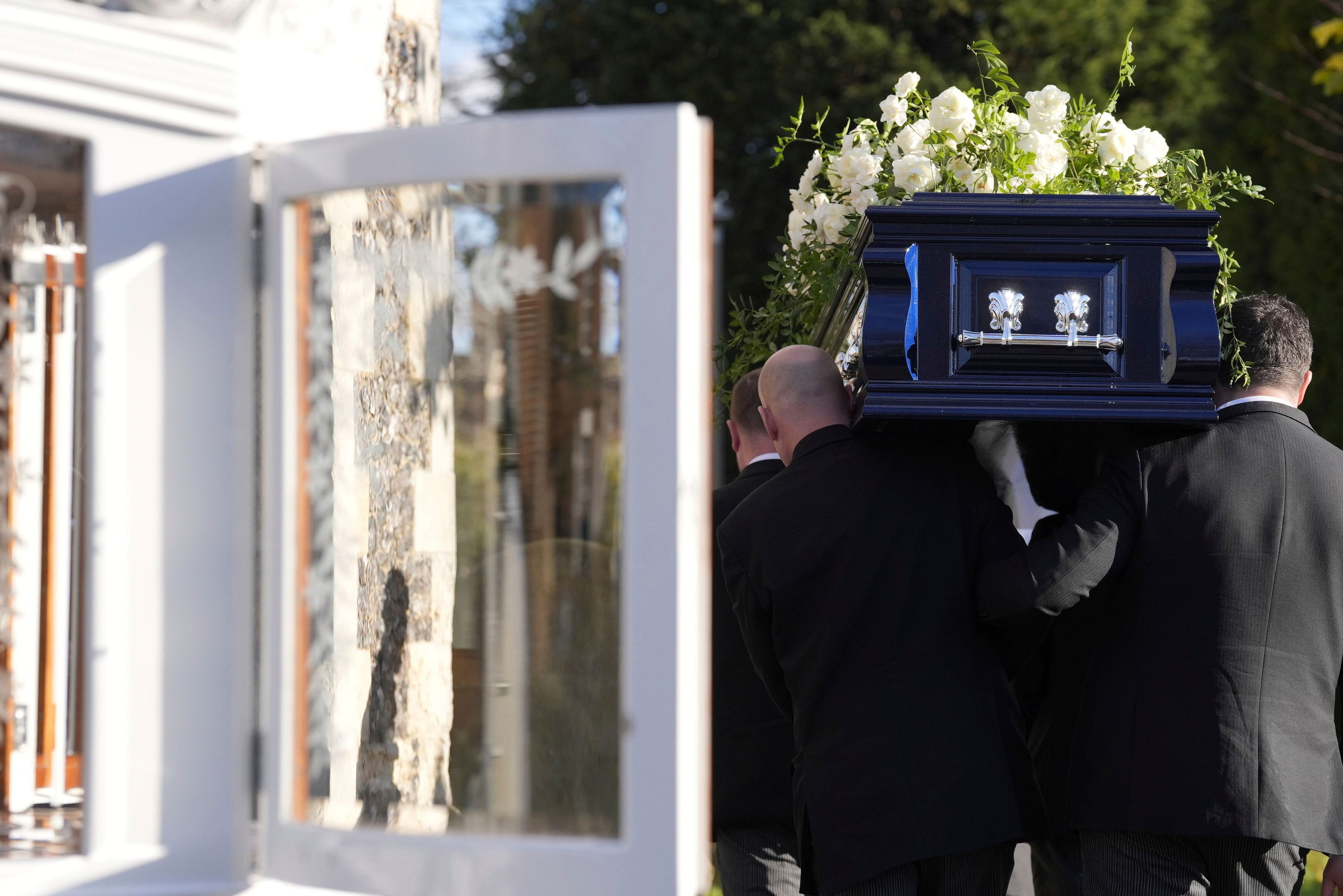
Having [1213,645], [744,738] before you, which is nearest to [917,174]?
[1213,645]

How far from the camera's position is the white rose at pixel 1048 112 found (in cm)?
276

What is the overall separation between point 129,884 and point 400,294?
3.39 ft

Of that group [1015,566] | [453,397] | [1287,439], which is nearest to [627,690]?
[453,397]

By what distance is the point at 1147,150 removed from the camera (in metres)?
2.70

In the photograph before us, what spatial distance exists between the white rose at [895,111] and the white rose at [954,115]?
0.38ft

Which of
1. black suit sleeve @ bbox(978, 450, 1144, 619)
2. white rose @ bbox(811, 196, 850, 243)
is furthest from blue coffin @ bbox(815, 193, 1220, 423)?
white rose @ bbox(811, 196, 850, 243)

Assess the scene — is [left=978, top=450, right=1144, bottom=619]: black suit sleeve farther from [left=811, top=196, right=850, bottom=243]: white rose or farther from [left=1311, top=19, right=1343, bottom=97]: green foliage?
[left=1311, top=19, right=1343, bottom=97]: green foliage

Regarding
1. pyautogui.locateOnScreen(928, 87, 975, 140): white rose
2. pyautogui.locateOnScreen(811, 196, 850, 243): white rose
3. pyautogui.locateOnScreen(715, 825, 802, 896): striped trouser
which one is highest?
pyautogui.locateOnScreen(928, 87, 975, 140): white rose

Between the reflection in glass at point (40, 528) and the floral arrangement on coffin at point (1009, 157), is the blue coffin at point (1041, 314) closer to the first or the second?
the floral arrangement on coffin at point (1009, 157)

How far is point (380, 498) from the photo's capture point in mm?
2203

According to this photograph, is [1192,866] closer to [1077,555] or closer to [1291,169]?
[1077,555]

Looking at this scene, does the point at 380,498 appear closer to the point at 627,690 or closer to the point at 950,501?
the point at 627,690

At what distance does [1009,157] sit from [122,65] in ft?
5.32

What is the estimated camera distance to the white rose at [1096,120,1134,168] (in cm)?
270
